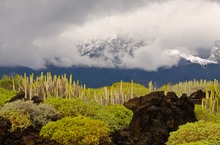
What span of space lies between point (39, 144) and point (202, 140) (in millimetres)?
7272

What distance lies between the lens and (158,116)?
26500 mm

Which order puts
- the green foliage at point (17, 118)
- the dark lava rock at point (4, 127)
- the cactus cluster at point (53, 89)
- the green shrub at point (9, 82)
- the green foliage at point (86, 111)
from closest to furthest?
the dark lava rock at point (4, 127) → the green foliage at point (17, 118) → the green foliage at point (86, 111) → the cactus cluster at point (53, 89) → the green shrub at point (9, 82)

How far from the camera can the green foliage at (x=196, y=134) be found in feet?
69.7

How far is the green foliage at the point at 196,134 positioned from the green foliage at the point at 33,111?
297 inches

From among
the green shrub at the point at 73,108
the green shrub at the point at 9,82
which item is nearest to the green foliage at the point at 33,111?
the green shrub at the point at 73,108

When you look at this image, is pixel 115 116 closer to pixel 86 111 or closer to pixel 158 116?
pixel 86 111

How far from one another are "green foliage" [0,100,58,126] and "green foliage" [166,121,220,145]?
7.54 meters

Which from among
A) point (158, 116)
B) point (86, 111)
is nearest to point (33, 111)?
point (86, 111)

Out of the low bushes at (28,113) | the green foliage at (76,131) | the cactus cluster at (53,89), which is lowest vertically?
the green foliage at (76,131)

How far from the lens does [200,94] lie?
38.9m

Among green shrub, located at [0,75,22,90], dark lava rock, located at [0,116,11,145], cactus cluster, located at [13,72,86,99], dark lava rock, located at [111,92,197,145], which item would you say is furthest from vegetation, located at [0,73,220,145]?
green shrub, located at [0,75,22,90]

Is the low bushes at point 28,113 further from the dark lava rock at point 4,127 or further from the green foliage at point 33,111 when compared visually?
the dark lava rock at point 4,127

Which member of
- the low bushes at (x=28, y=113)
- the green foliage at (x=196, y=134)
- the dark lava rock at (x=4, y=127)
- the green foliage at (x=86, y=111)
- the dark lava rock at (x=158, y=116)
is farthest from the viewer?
the green foliage at (x=86, y=111)

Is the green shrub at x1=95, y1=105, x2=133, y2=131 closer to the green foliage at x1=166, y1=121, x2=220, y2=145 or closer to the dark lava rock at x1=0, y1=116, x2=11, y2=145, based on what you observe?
the green foliage at x1=166, y1=121, x2=220, y2=145
